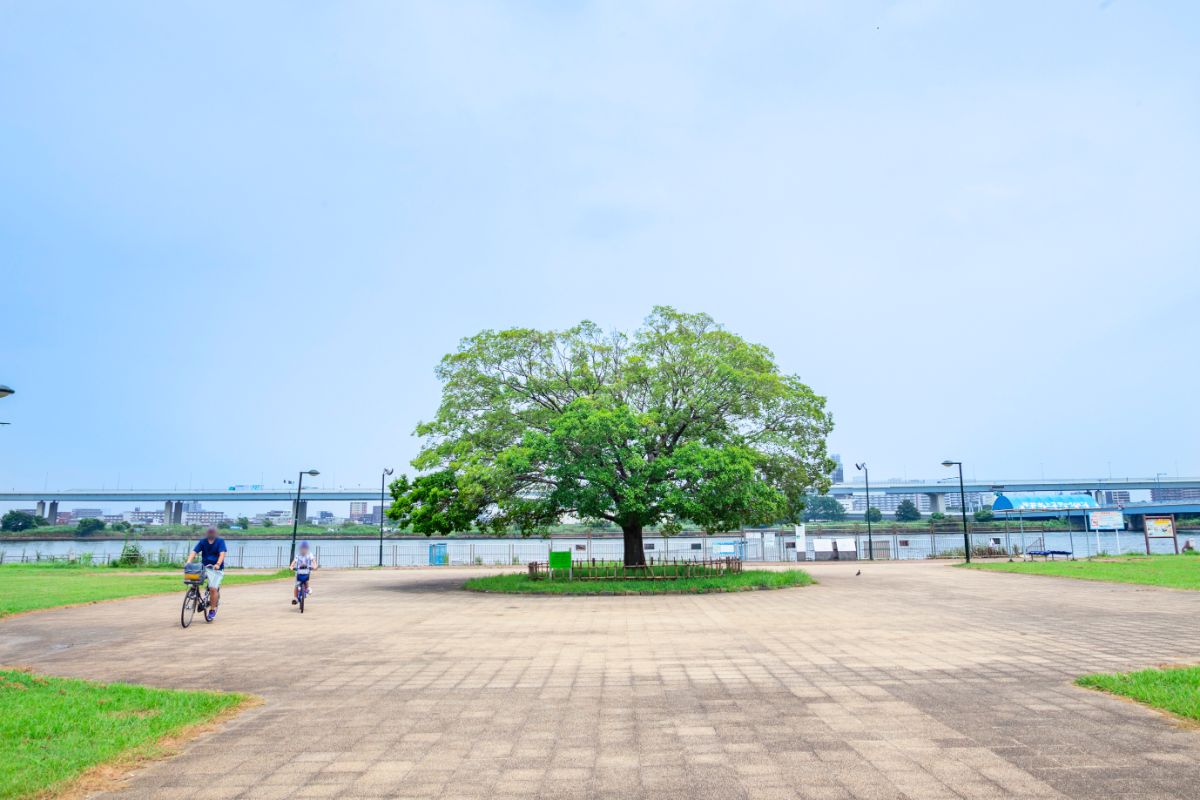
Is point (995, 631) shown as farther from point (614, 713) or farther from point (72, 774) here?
point (72, 774)

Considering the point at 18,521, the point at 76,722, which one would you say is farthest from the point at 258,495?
the point at 76,722

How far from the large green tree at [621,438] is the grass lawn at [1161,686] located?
14.0 meters

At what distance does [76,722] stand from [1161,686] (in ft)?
33.5

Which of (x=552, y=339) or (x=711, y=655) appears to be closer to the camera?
(x=711, y=655)

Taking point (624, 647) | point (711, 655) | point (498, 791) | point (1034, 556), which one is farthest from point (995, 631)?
point (1034, 556)

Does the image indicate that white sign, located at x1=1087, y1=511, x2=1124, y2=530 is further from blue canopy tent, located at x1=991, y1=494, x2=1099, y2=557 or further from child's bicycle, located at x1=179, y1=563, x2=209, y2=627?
child's bicycle, located at x1=179, y1=563, x2=209, y2=627

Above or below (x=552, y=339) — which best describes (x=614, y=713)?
below

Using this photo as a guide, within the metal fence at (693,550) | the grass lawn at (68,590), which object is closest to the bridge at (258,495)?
the metal fence at (693,550)

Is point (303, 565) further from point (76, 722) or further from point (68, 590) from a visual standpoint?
point (76, 722)

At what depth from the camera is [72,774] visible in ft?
16.2

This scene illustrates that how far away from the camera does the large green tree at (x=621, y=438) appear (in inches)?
874

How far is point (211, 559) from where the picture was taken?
14.0 m

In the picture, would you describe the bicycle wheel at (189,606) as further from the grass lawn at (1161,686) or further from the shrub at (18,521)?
the shrub at (18,521)

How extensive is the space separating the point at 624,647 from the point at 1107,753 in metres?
6.69
